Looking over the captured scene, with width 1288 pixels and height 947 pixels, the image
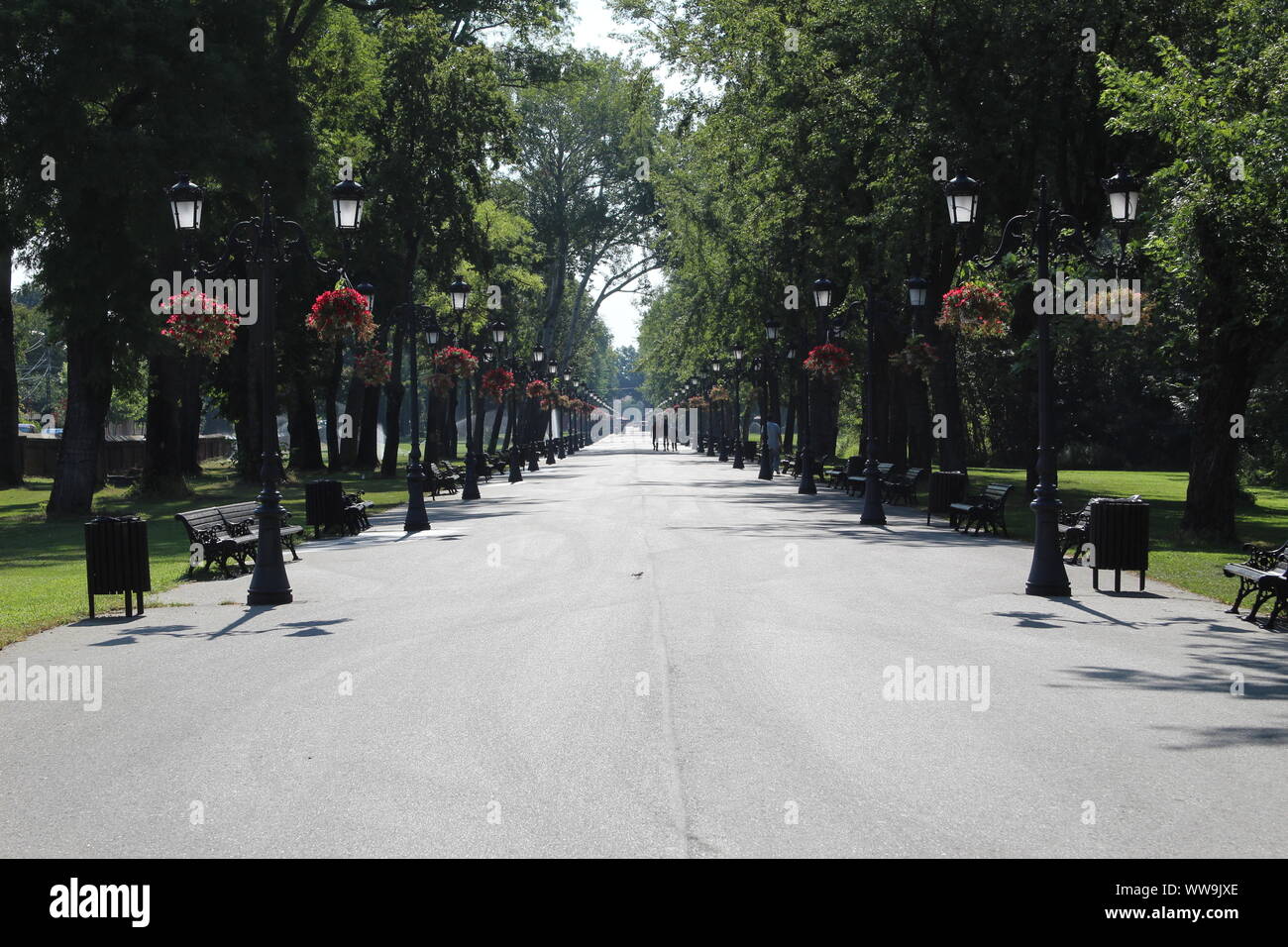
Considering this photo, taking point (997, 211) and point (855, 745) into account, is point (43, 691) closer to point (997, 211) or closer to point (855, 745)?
point (855, 745)

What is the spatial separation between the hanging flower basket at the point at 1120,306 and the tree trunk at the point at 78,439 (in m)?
21.9

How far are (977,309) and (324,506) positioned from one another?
1296 cm

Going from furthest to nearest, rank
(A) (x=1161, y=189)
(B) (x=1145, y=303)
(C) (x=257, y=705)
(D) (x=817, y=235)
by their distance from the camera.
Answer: (D) (x=817, y=235)
(B) (x=1145, y=303)
(A) (x=1161, y=189)
(C) (x=257, y=705)

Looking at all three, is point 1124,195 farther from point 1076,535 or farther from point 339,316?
point 339,316

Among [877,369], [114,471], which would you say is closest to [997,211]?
[877,369]

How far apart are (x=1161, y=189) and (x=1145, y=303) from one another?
2780 mm

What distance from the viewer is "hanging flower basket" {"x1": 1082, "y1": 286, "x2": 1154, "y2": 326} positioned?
23750mm

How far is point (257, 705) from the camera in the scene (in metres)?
9.59

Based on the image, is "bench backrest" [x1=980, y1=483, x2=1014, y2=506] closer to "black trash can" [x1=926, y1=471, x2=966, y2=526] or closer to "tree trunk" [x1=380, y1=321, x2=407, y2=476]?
"black trash can" [x1=926, y1=471, x2=966, y2=526]

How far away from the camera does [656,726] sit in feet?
28.4

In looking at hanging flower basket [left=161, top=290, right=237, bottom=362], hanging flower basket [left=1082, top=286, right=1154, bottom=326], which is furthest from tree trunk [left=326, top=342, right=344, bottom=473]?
hanging flower basket [left=1082, top=286, right=1154, bottom=326]

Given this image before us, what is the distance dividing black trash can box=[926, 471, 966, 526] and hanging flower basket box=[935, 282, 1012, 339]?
4486 millimetres

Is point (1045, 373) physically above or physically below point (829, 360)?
below

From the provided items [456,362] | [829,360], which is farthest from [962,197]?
[456,362]
